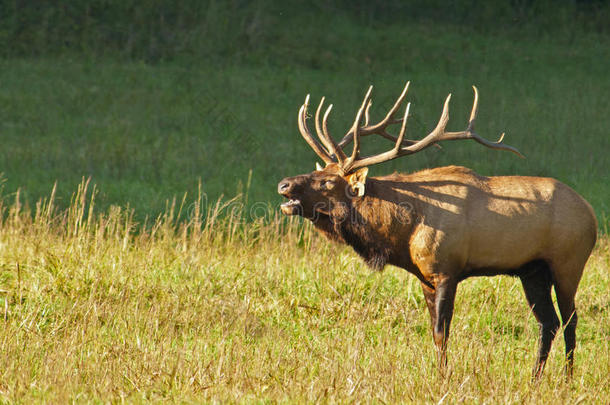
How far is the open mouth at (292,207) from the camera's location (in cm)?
634

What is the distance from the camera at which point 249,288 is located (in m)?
8.17

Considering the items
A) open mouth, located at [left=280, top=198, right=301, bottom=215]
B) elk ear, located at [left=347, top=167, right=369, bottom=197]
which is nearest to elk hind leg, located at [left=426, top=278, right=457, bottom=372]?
elk ear, located at [left=347, top=167, right=369, bottom=197]

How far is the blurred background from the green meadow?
8 cm

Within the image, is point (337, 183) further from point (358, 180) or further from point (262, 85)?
point (262, 85)

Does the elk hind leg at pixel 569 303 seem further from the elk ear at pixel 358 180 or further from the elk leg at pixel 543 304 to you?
the elk ear at pixel 358 180

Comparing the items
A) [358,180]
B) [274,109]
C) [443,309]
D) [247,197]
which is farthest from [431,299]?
[274,109]

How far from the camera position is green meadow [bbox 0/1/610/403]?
5.84 meters

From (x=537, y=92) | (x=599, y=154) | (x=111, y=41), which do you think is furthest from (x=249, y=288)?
(x=111, y=41)

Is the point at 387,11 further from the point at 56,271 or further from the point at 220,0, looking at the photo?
the point at 56,271

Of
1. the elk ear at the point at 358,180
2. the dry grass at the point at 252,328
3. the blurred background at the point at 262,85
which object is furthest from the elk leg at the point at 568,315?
the blurred background at the point at 262,85

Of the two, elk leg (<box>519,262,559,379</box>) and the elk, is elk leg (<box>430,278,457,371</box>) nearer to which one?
the elk

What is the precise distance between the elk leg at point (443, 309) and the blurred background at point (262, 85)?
6537 millimetres

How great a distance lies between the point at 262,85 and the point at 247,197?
8.77 meters

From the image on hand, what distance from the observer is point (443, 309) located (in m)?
6.30
